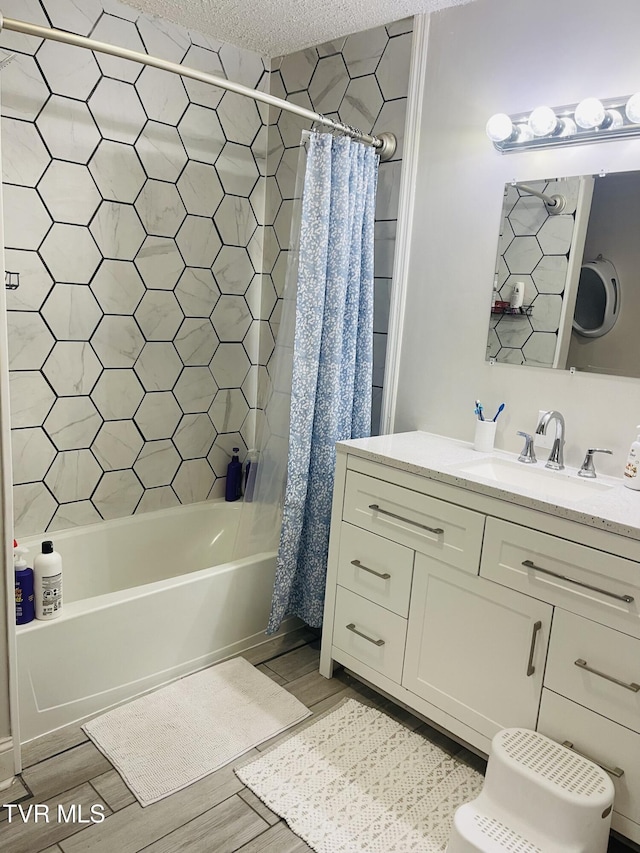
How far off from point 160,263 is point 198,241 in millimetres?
218

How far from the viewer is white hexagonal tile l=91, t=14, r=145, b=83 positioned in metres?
2.39

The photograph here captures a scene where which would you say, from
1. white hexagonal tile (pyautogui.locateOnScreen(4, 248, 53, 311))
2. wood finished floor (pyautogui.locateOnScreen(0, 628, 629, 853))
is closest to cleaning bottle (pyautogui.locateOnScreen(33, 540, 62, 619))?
wood finished floor (pyautogui.locateOnScreen(0, 628, 629, 853))

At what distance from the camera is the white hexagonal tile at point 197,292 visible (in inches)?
111

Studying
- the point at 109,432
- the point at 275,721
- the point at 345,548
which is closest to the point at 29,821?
the point at 275,721

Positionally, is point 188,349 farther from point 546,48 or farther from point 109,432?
point 546,48

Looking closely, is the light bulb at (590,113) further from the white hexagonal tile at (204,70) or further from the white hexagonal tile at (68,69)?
the white hexagonal tile at (68,69)

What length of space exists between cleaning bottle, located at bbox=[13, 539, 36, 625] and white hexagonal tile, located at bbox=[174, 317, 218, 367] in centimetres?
121

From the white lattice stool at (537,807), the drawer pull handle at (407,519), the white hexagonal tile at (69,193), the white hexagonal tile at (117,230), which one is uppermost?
the white hexagonal tile at (69,193)

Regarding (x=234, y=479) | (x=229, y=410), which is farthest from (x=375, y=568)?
(x=229, y=410)

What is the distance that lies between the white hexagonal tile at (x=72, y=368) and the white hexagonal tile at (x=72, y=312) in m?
0.04

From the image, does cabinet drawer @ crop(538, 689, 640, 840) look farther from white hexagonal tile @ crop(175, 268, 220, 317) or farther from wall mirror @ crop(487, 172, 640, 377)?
white hexagonal tile @ crop(175, 268, 220, 317)

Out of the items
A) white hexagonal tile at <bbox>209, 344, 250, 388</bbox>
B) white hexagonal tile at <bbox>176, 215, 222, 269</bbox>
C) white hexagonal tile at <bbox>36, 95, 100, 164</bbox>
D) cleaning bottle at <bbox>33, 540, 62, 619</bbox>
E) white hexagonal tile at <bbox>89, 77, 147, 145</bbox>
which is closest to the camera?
cleaning bottle at <bbox>33, 540, 62, 619</bbox>

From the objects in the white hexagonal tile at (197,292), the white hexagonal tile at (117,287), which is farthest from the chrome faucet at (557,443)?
the white hexagonal tile at (117,287)

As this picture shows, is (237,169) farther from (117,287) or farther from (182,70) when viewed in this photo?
(182,70)
